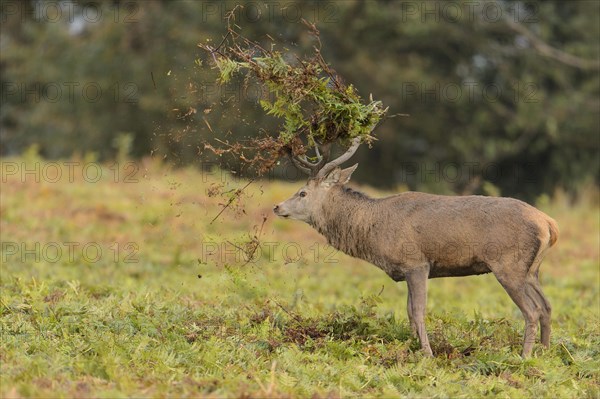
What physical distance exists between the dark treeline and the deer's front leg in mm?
17310

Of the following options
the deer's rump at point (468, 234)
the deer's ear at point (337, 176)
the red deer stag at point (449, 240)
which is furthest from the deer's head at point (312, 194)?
the deer's rump at point (468, 234)

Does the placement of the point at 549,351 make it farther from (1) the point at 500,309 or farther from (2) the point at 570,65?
(2) the point at 570,65

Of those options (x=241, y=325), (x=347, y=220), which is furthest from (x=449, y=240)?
(x=241, y=325)

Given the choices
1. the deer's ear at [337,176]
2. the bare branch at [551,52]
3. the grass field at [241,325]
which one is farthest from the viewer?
the bare branch at [551,52]

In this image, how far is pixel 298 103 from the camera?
30.3 ft

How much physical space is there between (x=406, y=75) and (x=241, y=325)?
1929 cm

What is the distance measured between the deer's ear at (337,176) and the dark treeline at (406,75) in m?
16.3

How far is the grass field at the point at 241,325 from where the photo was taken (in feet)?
24.4

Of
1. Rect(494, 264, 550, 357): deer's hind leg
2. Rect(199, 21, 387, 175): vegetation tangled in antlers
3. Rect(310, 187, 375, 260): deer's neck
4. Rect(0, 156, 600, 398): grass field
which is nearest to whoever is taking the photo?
Rect(0, 156, 600, 398): grass field

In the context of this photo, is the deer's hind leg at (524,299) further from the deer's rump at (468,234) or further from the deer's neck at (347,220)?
the deer's neck at (347,220)

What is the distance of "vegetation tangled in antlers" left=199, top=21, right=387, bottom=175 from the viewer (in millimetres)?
9055

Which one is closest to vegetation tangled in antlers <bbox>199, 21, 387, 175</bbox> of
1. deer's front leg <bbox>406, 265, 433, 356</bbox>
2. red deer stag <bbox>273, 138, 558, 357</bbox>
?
red deer stag <bbox>273, 138, 558, 357</bbox>

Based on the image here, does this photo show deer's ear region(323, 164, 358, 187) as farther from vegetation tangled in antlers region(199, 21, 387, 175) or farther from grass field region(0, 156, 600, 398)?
grass field region(0, 156, 600, 398)

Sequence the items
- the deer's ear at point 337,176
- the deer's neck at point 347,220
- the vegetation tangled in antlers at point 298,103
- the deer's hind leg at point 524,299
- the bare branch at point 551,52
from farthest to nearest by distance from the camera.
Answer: the bare branch at point 551,52 < the deer's ear at point 337,176 < the deer's neck at point 347,220 < the vegetation tangled in antlers at point 298,103 < the deer's hind leg at point 524,299
